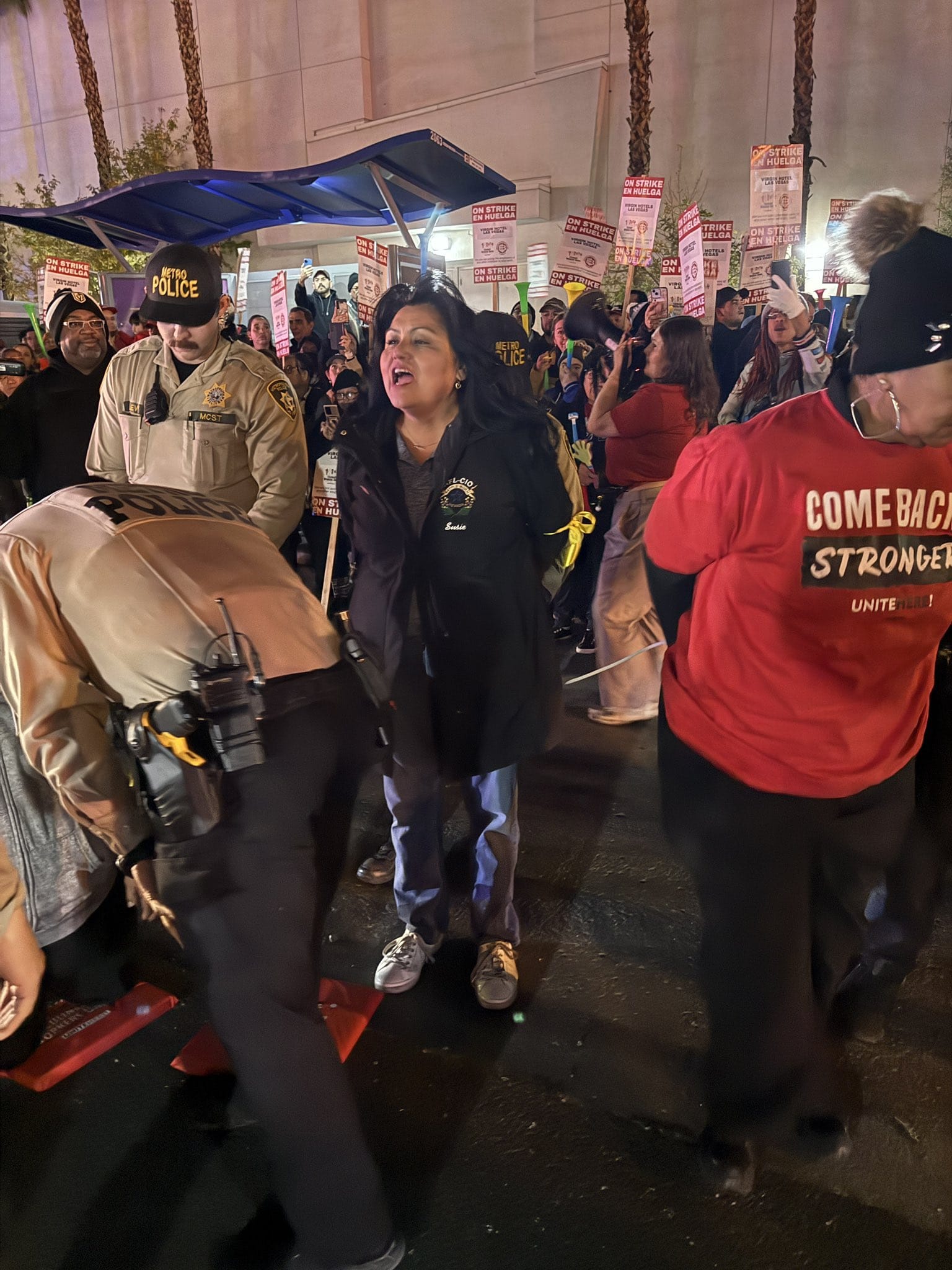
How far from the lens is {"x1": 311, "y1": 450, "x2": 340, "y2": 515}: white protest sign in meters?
4.12

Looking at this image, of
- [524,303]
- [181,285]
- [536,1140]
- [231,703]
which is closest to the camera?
[231,703]

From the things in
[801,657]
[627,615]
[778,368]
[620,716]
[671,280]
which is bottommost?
[620,716]

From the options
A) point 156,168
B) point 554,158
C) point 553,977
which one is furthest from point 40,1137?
point 156,168

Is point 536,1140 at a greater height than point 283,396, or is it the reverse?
point 283,396

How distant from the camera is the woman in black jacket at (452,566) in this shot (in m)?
2.39

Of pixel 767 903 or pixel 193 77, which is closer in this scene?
pixel 767 903

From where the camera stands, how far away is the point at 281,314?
6.80m

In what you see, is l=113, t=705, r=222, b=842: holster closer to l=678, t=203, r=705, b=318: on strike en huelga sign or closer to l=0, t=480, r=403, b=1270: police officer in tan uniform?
l=0, t=480, r=403, b=1270: police officer in tan uniform

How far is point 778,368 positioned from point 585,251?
7.94 feet

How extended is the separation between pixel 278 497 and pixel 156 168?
64.9 feet

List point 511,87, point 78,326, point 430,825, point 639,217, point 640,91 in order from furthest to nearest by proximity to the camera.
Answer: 1. point 511,87
2. point 640,91
3. point 639,217
4. point 78,326
5. point 430,825

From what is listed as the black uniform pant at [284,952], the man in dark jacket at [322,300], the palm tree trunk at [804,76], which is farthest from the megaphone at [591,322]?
the palm tree trunk at [804,76]

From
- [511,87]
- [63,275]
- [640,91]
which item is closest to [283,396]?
[63,275]

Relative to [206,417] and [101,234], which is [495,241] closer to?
[101,234]
